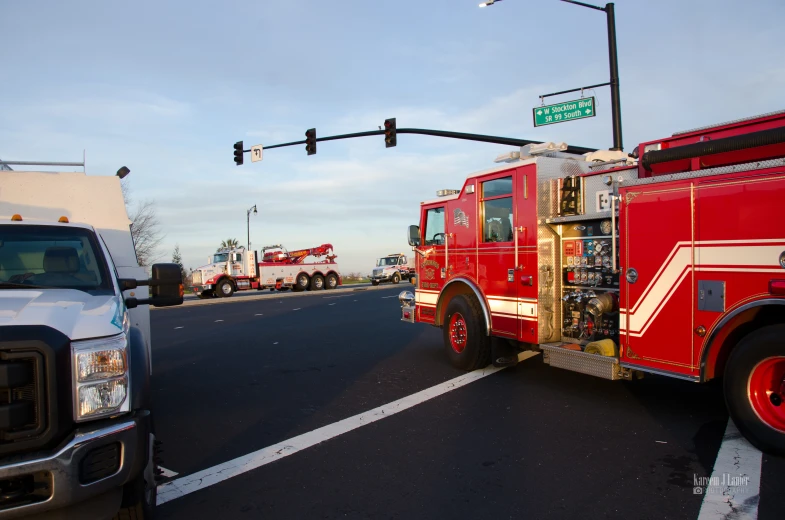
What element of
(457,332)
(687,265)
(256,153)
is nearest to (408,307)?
(457,332)

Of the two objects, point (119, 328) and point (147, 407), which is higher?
point (119, 328)

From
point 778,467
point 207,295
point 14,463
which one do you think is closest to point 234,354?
point 14,463

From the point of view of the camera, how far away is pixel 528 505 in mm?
3898

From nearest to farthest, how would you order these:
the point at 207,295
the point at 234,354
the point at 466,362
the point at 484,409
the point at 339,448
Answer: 1. the point at 339,448
2. the point at 484,409
3. the point at 466,362
4. the point at 234,354
5. the point at 207,295

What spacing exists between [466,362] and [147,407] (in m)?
5.32

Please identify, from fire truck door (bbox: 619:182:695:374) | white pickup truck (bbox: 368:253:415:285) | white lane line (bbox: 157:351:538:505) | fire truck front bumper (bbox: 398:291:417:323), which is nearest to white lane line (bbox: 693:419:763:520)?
fire truck door (bbox: 619:182:695:374)

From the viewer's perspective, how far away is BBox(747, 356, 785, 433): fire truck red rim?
15.0 ft

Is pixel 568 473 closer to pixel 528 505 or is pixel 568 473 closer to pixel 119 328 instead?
pixel 528 505

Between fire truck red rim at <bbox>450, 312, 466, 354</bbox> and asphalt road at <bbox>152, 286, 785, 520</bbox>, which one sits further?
fire truck red rim at <bbox>450, 312, 466, 354</bbox>

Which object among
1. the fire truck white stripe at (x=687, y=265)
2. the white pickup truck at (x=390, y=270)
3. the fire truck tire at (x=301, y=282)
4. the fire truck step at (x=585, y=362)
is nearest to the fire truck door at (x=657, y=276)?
the fire truck white stripe at (x=687, y=265)

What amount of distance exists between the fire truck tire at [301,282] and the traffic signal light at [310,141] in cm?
1261

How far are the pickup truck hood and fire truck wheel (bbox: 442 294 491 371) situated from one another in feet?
17.1

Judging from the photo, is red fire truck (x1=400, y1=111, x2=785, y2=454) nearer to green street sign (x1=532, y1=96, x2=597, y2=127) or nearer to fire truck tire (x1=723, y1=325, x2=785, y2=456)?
fire truck tire (x1=723, y1=325, x2=785, y2=456)

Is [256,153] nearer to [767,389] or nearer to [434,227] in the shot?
[434,227]
